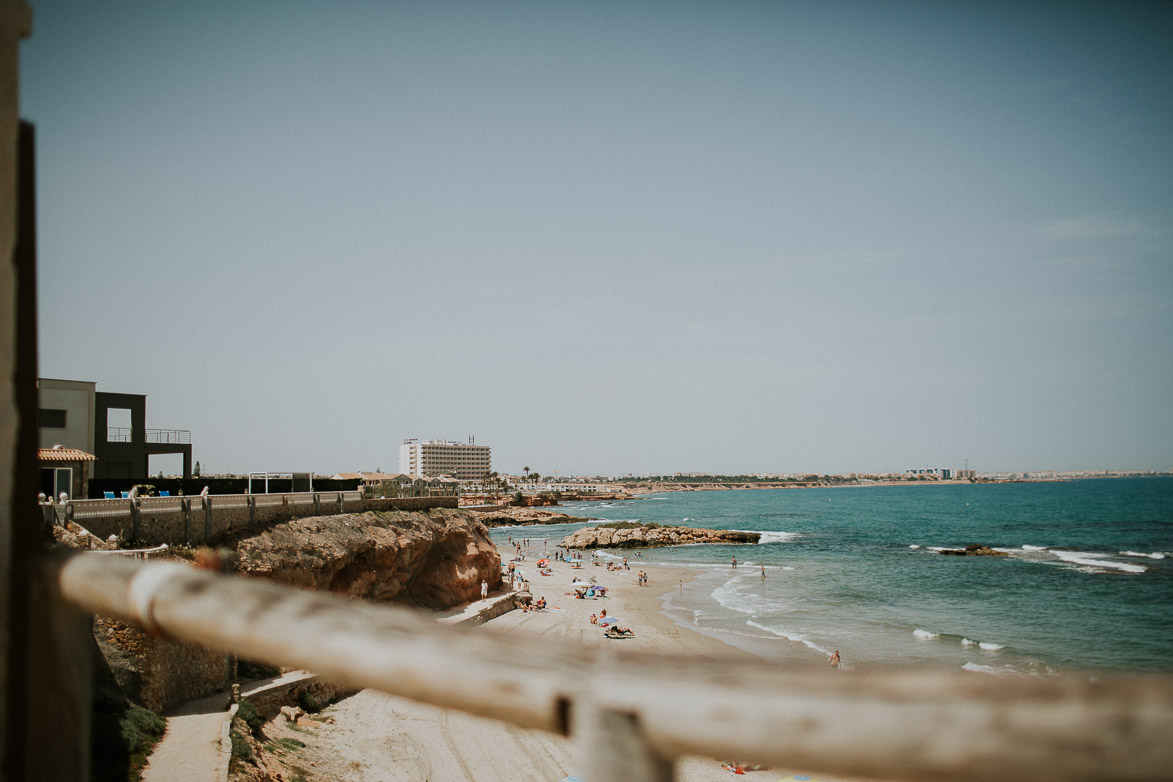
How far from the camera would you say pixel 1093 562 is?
4800 centimetres

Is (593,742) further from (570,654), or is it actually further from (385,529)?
(385,529)

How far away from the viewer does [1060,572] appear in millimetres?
42906

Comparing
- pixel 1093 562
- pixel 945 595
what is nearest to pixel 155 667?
pixel 945 595

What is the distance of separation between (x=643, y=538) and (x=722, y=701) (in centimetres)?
6961

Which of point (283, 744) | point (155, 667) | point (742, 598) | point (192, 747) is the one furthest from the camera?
point (742, 598)

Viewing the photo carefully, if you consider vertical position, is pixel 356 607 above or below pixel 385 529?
above

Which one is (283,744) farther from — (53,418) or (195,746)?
(53,418)

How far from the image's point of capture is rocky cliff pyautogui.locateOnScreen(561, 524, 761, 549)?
6819 cm

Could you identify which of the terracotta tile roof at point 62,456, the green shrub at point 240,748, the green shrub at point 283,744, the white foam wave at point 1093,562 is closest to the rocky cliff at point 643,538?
the white foam wave at point 1093,562

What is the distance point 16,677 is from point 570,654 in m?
1.29

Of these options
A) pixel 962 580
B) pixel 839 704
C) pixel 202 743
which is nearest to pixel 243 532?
pixel 202 743

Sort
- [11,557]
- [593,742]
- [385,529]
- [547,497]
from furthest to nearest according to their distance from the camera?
[547,497] < [385,529] < [11,557] < [593,742]

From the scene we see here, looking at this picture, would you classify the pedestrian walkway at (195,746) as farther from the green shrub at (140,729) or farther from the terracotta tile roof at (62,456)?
the terracotta tile roof at (62,456)

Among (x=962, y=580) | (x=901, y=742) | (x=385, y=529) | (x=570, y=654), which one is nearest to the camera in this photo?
(x=901, y=742)
